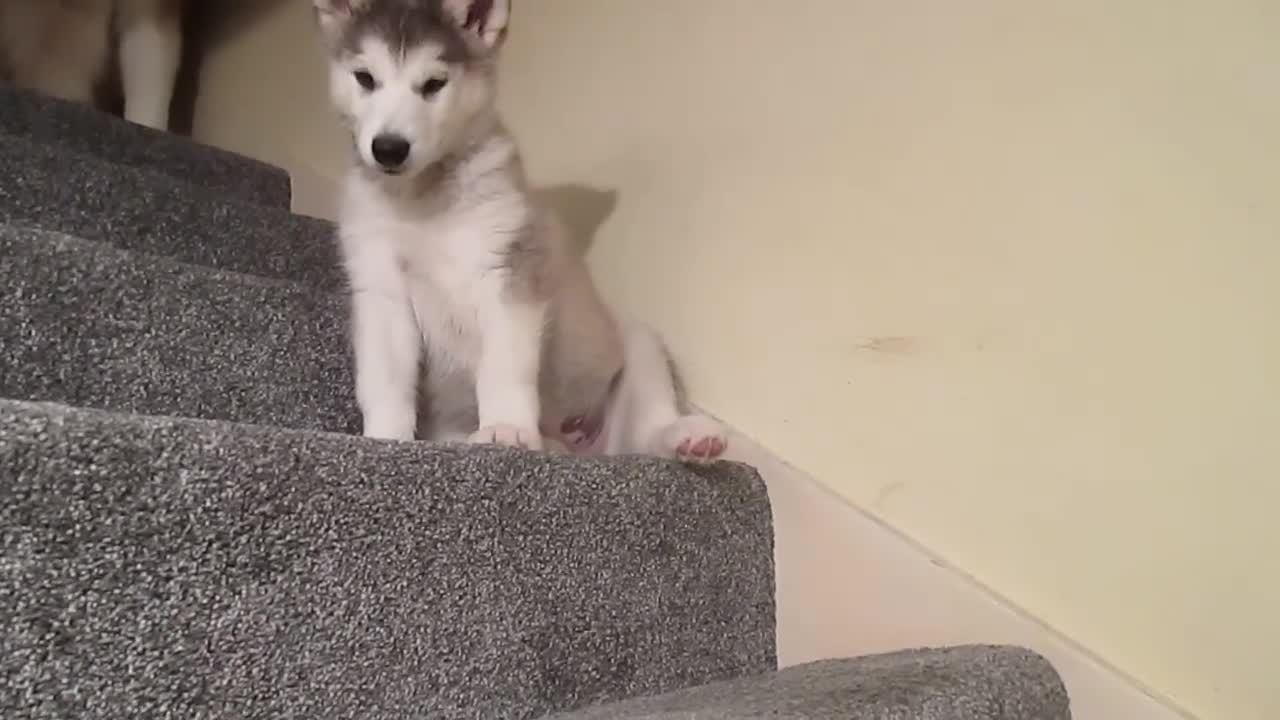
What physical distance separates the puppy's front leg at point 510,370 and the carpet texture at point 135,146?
70cm

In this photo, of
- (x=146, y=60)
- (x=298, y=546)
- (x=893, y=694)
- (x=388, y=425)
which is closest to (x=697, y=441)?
(x=388, y=425)

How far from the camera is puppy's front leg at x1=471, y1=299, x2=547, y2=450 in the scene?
1.28 metres

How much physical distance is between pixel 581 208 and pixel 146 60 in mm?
1208

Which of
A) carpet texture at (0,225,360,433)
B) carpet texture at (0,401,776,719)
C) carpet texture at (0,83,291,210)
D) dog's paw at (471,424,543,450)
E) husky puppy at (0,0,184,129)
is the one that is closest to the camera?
carpet texture at (0,401,776,719)

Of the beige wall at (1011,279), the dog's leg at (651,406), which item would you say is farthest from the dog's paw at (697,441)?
the beige wall at (1011,279)

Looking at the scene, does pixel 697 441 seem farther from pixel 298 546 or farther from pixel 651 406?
pixel 298 546

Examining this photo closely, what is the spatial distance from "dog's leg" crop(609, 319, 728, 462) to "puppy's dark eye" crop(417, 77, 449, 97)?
413 millimetres

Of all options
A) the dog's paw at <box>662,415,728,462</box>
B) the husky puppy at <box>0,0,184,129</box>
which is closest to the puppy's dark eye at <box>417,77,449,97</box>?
the dog's paw at <box>662,415,728,462</box>

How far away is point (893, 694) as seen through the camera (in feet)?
2.91

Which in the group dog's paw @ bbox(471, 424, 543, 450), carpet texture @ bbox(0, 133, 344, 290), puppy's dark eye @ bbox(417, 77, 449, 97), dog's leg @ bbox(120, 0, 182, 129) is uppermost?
puppy's dark eye @ bbox(417, 77, 449, 97)

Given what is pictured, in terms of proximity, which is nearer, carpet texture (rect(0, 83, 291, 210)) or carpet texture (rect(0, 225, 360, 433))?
carpet texture (rect(0, 225, 360, 433))

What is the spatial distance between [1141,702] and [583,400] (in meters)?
0.79

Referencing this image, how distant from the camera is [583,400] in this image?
5.15 feet

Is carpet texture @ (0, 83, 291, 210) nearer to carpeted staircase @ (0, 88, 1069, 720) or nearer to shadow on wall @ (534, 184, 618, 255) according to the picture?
carpeted staircase @ (0, 88, 1069, 720)
